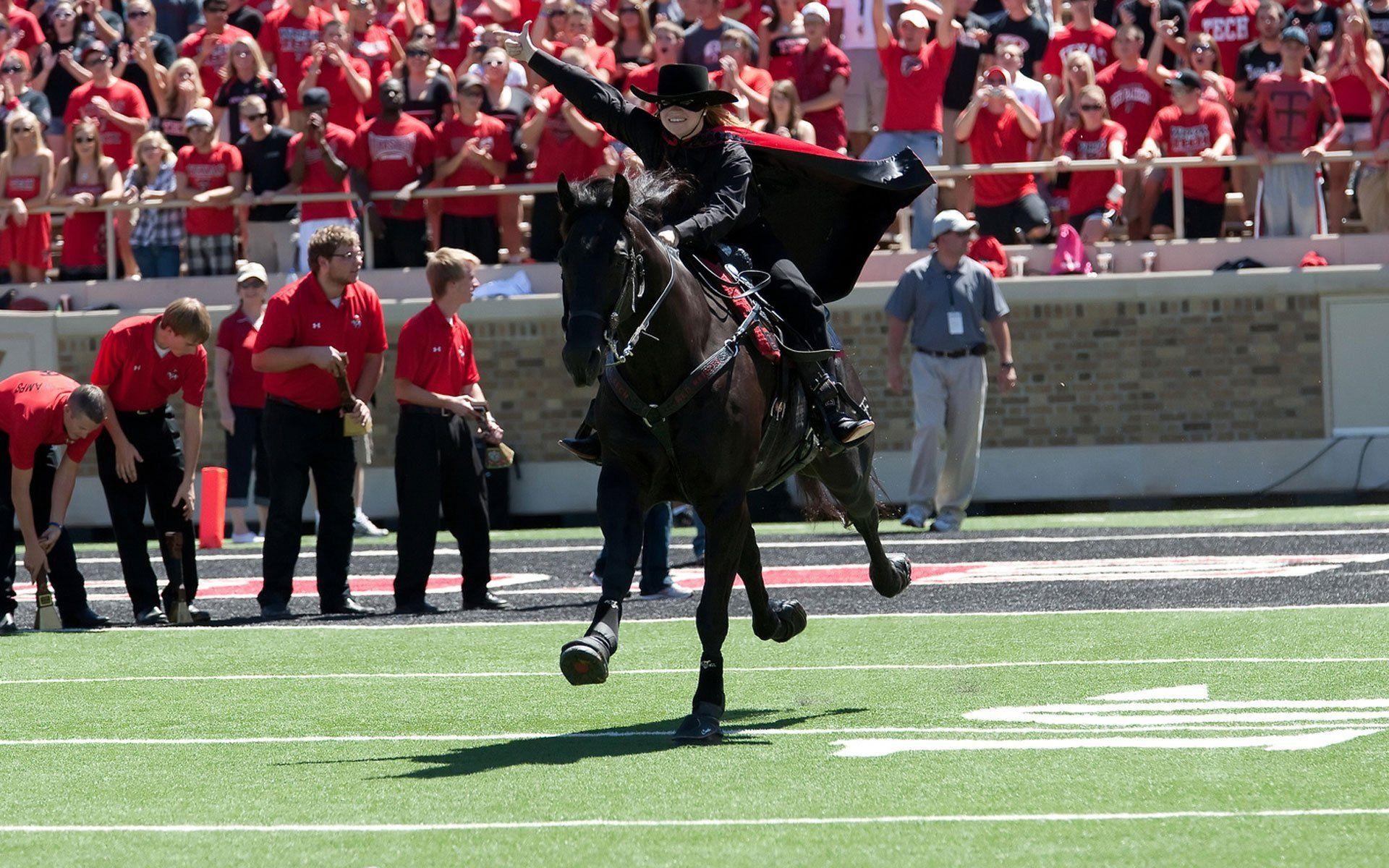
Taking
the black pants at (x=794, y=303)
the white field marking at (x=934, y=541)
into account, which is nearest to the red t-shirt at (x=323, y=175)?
the white field marking at (x=934, y=541)

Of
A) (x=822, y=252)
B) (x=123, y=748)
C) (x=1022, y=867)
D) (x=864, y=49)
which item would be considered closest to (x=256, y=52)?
(x=864, y=49)

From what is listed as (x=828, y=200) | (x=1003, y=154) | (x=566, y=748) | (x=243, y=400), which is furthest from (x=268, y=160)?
(x=566, y=748)

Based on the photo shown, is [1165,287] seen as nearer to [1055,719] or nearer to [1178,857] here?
[1055,719]

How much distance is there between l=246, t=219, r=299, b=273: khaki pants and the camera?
19.4 metres

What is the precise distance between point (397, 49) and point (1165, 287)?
7661 millimetres

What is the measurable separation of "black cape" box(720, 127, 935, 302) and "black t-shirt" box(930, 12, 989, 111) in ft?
30.6

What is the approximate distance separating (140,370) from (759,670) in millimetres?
4193

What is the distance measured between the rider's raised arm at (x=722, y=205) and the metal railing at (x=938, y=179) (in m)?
9.61

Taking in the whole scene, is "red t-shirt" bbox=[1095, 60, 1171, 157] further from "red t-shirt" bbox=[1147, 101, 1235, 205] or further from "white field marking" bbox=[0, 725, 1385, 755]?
"white field marking" bbox=[0, 725, 1385, 755]

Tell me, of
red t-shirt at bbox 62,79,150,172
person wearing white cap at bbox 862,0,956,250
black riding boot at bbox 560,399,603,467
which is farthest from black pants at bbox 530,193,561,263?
black riding boot at bbox 560,399,603,467

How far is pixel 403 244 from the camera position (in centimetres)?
1925

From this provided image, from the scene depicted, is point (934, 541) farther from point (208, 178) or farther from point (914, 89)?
point (208, 178)

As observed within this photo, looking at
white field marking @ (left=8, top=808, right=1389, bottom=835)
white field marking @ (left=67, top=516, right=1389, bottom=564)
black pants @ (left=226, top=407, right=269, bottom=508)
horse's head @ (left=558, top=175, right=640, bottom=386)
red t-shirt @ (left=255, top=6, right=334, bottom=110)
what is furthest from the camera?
red t-shirt @ (left=255, top=6, right=334, bottom=110)

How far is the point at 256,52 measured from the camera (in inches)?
782
